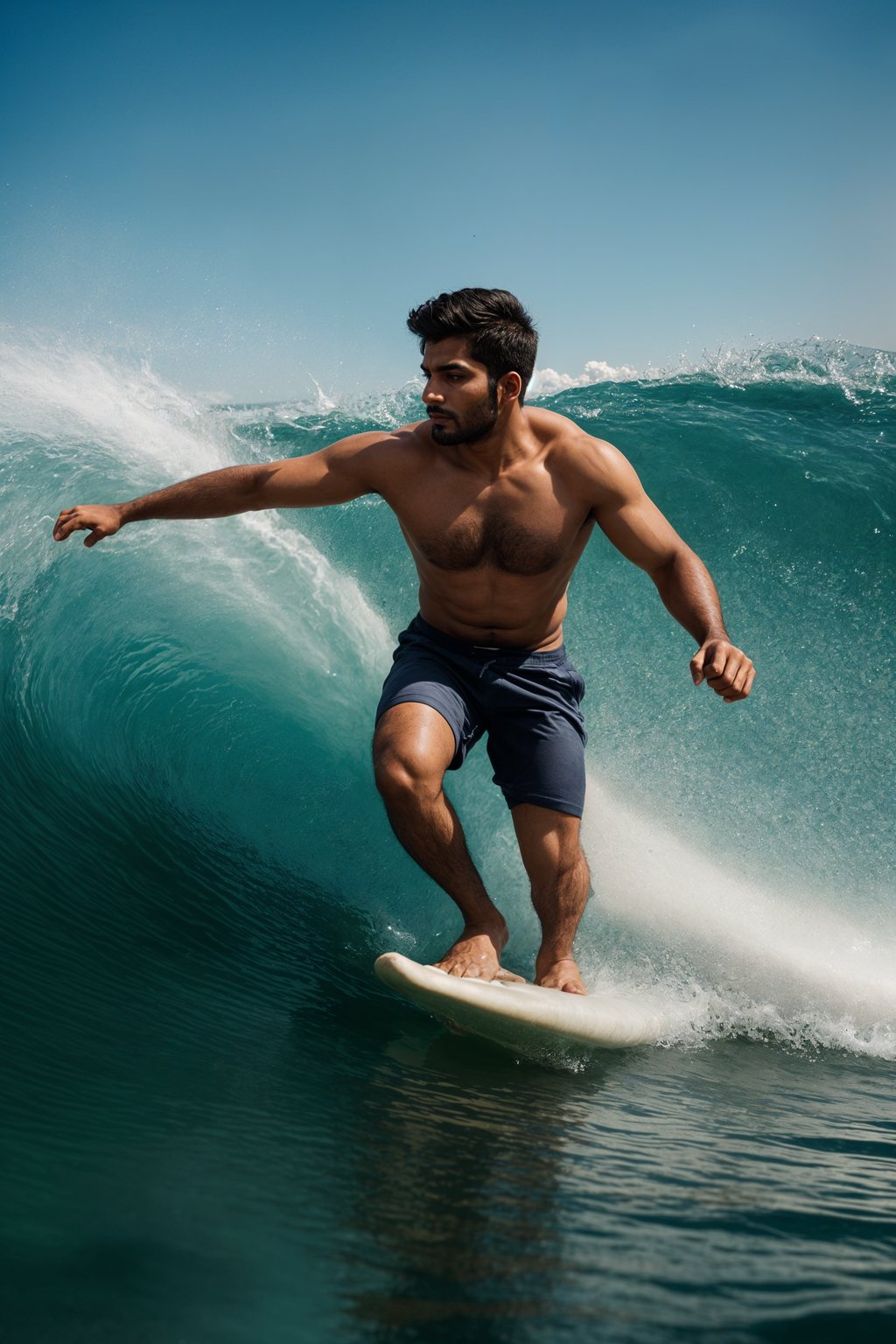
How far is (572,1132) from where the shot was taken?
6.57ft

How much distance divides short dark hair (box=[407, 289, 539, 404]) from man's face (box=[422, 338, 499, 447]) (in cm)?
3

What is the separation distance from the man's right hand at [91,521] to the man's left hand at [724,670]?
163 cm

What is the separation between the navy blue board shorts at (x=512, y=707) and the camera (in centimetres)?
311

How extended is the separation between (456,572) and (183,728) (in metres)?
1.79

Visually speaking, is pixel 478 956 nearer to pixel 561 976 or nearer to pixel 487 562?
pixel 561 976

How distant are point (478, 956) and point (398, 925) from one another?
98 cm

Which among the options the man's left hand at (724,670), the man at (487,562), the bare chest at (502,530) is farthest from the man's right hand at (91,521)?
the man's left hand at (724,670)

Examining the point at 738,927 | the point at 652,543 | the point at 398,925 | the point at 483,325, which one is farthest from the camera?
the point at 738,927

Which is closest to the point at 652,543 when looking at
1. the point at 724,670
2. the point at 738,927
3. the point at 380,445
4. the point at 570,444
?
the point at 570,444

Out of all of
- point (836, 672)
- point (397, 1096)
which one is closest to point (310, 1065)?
point (397, 1096)

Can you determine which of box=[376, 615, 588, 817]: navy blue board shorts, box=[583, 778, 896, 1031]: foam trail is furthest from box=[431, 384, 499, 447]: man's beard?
box=[583, 778, 896, 1031]: foam trail

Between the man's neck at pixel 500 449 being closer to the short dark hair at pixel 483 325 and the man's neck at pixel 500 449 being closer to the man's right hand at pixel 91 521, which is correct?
A: the short dark hair at pixel 483 325

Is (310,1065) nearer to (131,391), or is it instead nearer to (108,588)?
(108,588)

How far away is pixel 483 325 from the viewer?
2965 millimetres
